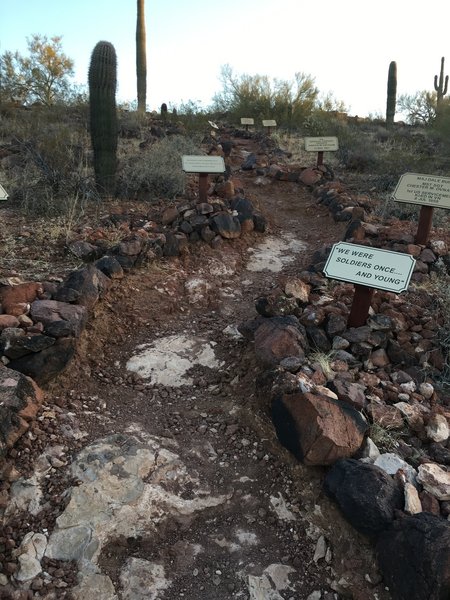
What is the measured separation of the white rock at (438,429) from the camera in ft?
8.91

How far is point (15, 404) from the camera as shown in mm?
2734

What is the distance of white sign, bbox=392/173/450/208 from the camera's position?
4.90 m

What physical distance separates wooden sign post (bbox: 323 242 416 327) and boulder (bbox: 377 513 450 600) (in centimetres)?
152

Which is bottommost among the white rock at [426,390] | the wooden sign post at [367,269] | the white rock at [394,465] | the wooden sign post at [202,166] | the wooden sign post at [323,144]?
the white rock at [394,465]

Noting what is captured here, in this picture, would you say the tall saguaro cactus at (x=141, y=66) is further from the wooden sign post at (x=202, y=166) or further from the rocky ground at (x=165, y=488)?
the rocky ground at (x=165, y=488)

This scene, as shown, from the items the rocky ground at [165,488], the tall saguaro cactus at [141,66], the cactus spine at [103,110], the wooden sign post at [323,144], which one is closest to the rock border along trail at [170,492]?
the rocky ground at [165,488]

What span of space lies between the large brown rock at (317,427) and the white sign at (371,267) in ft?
A: 3.07

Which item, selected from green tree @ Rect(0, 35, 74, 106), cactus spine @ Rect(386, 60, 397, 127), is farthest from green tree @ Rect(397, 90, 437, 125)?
green tree @ Rect(0, 35, 74, 106)

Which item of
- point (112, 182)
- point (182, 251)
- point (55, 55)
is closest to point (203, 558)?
point (182, 251)

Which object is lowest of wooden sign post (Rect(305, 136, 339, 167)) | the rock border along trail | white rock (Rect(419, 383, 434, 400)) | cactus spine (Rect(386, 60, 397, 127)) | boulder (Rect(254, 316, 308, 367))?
the rock border along trail

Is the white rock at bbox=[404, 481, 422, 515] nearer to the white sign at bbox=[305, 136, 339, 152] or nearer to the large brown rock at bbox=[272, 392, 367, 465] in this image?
the large brown rock at bbox=[272, 392, 367, 465]

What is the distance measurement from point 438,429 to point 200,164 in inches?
167

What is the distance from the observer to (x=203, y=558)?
225 cm

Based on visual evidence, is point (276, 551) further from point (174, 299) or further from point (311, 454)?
point (174, 299)
